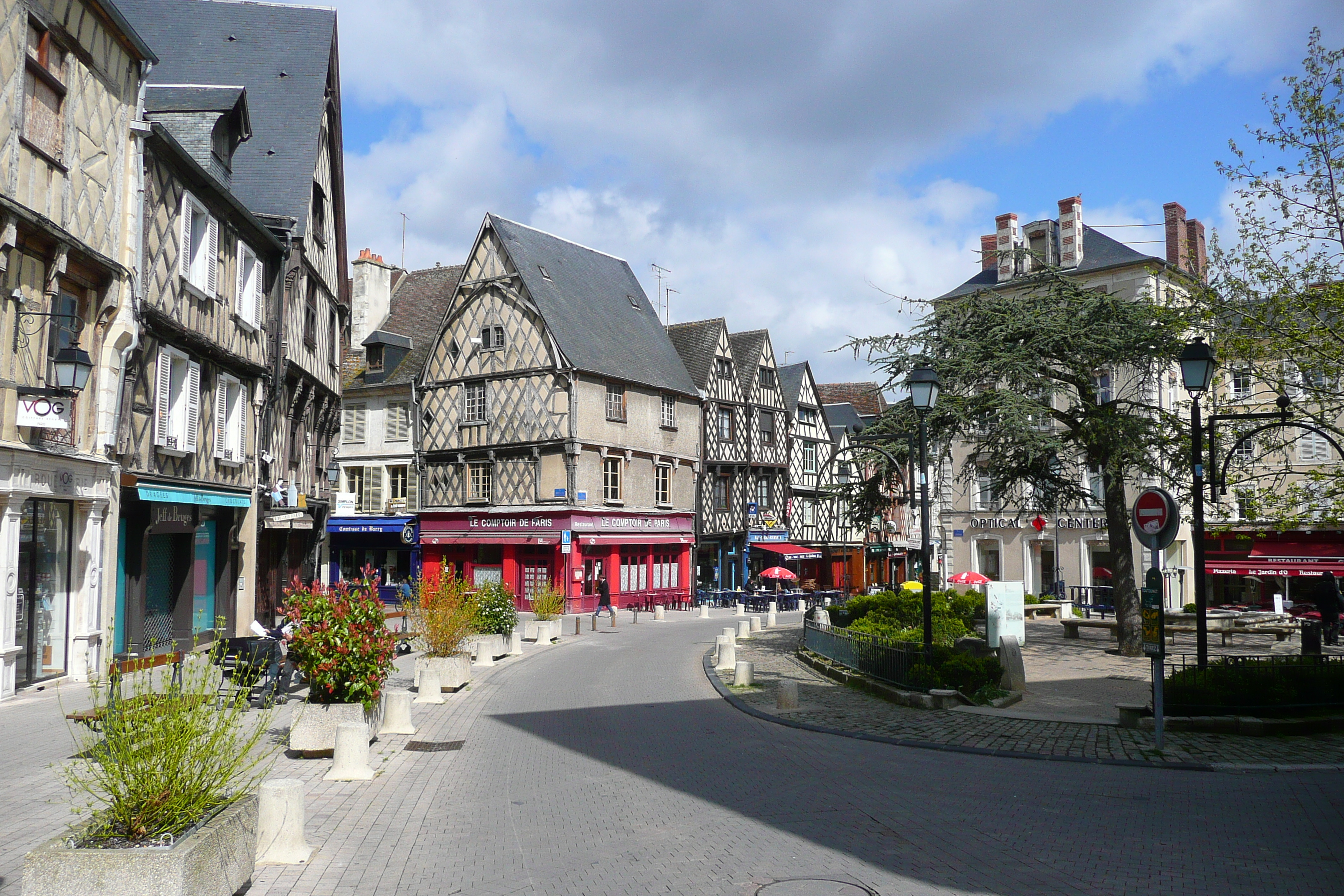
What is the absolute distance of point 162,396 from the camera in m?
16.4

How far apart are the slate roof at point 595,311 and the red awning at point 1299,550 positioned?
21.1 meters

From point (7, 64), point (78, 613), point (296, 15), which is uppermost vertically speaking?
point (296, 15)

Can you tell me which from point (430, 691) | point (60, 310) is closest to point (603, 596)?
point (430, 691)

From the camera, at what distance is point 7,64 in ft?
38.8

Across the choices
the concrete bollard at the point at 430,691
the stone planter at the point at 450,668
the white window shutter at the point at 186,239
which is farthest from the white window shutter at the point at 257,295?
the concrete bollard at the point at 430,691

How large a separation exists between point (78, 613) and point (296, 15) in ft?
54.3

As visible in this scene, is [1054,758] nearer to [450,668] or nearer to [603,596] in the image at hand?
[450,668]

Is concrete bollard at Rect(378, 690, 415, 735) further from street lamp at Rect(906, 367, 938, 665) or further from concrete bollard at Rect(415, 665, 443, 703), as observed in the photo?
street lamp at Rect(906, 367, 938, 665)

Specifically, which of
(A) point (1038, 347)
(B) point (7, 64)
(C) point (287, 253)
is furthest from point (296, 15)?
(A) point (1038, 347)

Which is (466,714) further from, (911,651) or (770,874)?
(770,874)

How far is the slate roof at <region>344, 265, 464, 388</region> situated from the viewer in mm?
39031

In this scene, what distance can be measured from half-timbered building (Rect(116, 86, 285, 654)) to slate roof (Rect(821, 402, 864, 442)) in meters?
34.9

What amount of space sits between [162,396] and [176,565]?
3513 millimetres

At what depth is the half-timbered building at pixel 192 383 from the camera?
15.7 meters
